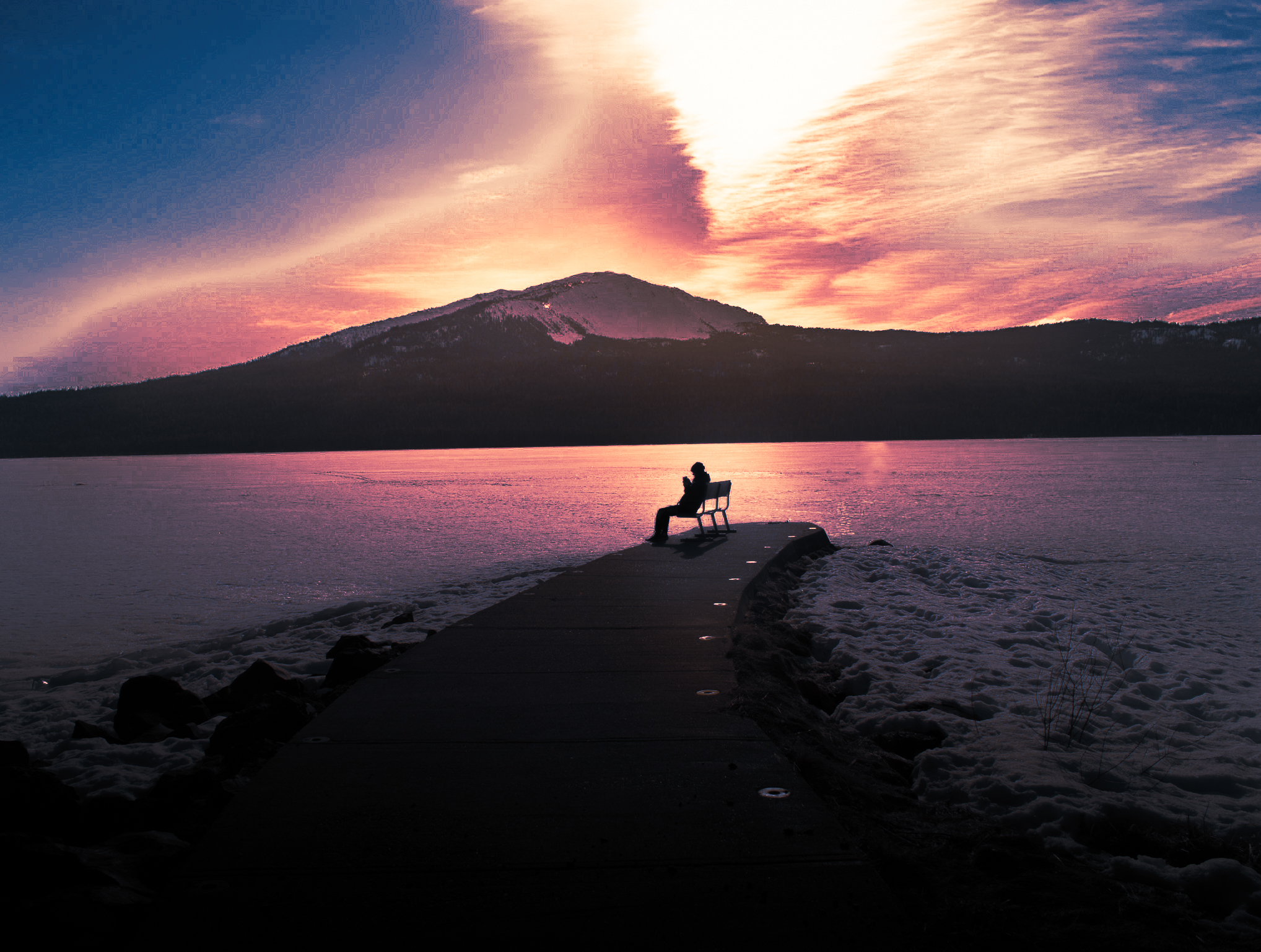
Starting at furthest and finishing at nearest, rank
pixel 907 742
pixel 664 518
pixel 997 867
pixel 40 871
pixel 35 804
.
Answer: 1. pixel 664 518
2. pixel 907 742
3. pixel 35 804
4. pixel 997 867
5. pixel 40 871

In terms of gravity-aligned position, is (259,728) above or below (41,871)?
below

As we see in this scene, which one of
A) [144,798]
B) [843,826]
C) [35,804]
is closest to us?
[843,826]

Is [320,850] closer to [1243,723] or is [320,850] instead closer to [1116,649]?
[1243,723]

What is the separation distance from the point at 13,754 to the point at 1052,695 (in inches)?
283

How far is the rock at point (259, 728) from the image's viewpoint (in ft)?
16.0

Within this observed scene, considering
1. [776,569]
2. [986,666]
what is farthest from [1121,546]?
[986,666]

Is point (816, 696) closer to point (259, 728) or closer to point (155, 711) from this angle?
point (259, 728)

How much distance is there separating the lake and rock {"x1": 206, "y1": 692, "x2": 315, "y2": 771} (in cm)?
495

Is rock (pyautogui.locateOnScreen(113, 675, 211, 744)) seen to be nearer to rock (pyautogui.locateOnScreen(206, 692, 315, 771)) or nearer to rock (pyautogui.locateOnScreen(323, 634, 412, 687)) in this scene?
rock (pyautogui.locateOnScreen(206, 692, 315, 771))

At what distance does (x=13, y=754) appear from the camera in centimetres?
492

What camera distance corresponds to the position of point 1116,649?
7.84m

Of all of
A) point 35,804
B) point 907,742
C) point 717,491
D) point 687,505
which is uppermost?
point 717,491

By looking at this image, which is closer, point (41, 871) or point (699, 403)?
point (41, 871)

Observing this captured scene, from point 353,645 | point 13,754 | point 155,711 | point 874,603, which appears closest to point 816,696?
point 874,603
